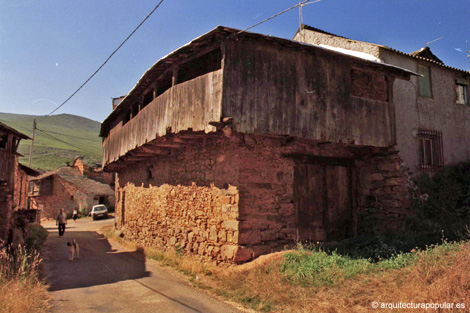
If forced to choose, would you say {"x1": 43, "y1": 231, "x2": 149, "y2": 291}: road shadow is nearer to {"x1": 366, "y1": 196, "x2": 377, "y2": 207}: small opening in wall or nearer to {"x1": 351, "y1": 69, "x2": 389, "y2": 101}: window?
{"x1": 366, "y1": 196, "x2": 377, "y2": 207}: small opening in wall

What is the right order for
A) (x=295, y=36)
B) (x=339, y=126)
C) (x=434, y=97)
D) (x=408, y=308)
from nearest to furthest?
(x=408, y=308) < (x=339, y=126) < (x=434, y=97) < (x=295, y=36)

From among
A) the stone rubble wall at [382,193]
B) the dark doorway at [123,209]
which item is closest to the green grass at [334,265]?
the stone rubble wall at [382,193]

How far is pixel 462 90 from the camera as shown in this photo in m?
13.1

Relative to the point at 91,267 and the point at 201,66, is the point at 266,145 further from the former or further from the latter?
the point at 91,267

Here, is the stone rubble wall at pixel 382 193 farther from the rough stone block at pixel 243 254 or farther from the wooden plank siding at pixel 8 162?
the wooden plank siding at pixel 8 162

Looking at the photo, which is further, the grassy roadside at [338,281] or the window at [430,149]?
the window at [430,149]

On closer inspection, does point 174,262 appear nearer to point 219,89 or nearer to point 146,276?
point 146,276

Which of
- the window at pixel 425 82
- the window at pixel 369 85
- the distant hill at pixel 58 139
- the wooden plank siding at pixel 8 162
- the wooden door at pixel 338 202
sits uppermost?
the distant hill at pixel 58 139

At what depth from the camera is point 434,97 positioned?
11930 mm

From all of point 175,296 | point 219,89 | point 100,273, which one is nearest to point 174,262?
point 100,273

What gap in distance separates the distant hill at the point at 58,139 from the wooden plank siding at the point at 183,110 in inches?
919

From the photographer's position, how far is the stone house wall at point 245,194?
761 cm

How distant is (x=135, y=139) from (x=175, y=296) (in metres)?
Answer: 6.57

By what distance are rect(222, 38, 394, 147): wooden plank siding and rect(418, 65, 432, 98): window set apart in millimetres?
3507
